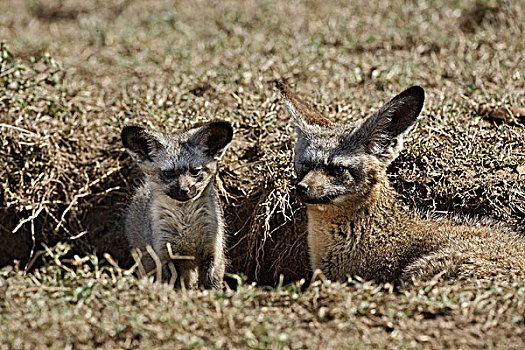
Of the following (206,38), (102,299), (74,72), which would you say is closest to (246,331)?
(102,299)

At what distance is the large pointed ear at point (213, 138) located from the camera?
16.6 ft

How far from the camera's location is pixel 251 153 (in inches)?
239

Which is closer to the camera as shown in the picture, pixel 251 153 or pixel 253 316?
pixel 253 316

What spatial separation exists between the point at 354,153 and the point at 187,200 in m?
1.34

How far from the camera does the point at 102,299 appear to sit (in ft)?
12.6

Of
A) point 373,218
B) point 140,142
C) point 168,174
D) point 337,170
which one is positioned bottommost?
point 373,218

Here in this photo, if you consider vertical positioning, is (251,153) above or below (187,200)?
above

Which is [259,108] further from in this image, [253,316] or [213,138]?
[253,316]

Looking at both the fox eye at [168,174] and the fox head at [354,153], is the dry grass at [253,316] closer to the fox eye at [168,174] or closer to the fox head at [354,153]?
the fox head at [354,153]

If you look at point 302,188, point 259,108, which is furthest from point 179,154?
point 259,108

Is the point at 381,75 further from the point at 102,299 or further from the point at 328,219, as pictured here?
the point at 102,299

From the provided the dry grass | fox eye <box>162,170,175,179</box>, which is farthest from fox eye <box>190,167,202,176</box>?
the dry grass

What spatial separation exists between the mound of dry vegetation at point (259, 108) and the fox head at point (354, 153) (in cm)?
80

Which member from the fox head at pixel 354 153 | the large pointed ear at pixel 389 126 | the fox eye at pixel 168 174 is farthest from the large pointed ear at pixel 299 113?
the fox eye at pixel 168 174
